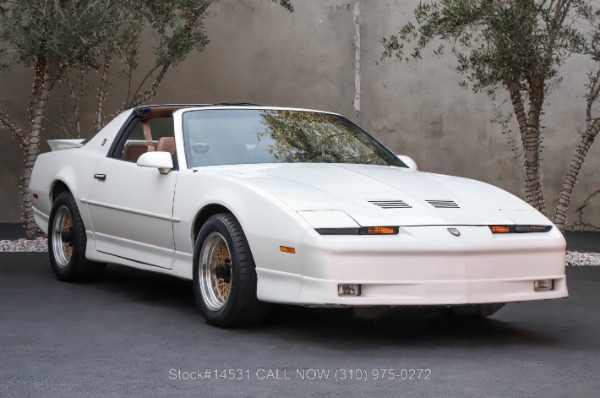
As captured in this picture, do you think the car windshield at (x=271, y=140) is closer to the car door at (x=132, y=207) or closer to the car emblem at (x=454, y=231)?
the car door at (x=132, y=207)

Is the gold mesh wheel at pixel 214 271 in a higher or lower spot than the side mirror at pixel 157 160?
lower

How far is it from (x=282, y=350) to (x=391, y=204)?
101 cm

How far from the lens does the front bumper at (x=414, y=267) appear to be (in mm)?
6109

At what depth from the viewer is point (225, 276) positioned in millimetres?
6848

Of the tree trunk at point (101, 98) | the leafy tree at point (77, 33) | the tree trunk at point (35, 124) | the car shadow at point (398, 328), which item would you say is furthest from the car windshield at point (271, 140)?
the tree trunk at point (101, 98)

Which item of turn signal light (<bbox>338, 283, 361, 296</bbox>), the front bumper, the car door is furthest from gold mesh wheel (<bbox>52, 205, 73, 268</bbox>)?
turn signal light (<bbox>338, 283, 361, 296</bbox>)

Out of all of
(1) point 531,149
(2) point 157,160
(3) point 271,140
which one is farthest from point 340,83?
(2) point 157,160

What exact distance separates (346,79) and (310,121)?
283 inches

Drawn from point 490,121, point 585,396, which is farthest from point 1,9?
point 585,396

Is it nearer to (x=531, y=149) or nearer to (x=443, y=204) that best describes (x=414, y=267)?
(x=443, y=204)

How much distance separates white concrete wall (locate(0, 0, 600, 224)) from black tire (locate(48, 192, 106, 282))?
605 cm

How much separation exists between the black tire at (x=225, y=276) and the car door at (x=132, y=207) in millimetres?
534

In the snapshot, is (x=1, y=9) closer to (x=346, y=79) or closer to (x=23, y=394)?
(x=346, y=79)

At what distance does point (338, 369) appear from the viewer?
223 inches
